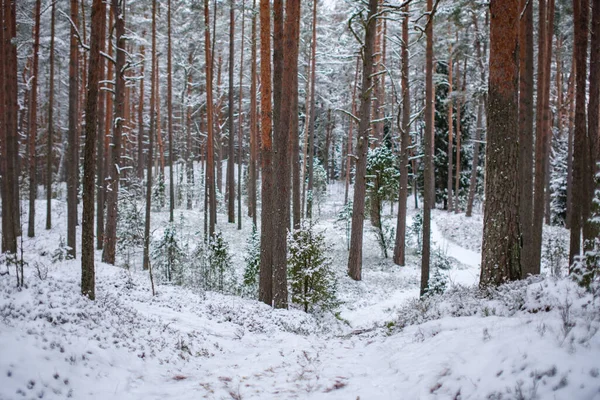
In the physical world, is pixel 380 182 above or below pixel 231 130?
below

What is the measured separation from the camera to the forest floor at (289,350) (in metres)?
3.16

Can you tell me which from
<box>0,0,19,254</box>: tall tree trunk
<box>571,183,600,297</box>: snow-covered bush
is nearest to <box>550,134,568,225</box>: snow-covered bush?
<box>571,183,600,297</box>: snow-covered bush

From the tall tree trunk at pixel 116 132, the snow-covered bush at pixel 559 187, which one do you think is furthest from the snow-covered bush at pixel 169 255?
the snow-covered bush at pixel 559 187

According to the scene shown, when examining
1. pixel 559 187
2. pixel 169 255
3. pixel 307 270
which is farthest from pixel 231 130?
pixel 559 187

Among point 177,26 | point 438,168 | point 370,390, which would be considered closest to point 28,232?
point 177,26

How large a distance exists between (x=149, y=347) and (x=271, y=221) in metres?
4.57

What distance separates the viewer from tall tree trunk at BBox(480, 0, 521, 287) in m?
6.11

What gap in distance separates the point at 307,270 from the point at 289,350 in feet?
13.6

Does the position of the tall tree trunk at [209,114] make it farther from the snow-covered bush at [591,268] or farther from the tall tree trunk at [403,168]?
the snow-covered bush at [591,268]

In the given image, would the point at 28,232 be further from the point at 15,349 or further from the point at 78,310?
the point at 15,349

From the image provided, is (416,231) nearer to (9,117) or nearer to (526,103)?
(526,103)

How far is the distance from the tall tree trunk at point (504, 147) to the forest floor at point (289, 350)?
0.69 m

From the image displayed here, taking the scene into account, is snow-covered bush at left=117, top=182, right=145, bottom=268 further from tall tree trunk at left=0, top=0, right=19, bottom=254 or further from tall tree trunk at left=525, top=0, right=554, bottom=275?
tall tree trunk at left=525, top=0, right=554, bottom=275

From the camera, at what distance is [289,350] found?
592cm
